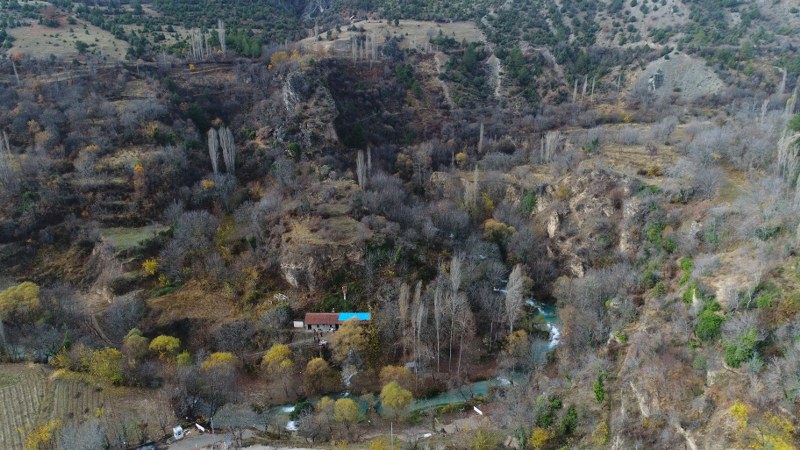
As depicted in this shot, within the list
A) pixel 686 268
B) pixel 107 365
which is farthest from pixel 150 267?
pixel 686 268

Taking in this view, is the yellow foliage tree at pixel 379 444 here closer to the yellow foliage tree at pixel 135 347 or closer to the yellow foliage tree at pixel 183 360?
the yellow foliage tree at pixel 183 360

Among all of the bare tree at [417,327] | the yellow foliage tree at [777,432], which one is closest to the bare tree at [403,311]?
the bare tree at [417,327]

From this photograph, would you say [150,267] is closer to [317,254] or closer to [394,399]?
[317,254]

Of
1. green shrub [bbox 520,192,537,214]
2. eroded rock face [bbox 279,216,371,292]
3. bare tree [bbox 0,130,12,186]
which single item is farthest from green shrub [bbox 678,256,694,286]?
bare tree [bbox 0,130,12,186]

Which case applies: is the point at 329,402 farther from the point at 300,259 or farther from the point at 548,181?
the point at 548,181

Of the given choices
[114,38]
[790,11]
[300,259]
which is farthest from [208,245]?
[790,11]
